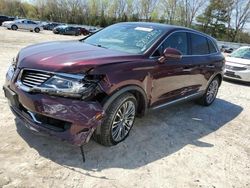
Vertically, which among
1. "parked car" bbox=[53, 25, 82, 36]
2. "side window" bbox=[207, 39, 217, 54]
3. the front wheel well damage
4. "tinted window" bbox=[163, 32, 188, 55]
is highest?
"tinted window" bbox=[163, 32, 188, 55]

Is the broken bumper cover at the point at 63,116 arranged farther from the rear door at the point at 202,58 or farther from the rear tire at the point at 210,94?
the rear tire at the point at 210,94

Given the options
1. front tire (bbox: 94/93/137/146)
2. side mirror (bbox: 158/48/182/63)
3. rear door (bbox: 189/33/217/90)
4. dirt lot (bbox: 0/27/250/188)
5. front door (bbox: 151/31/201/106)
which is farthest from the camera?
rear door (bbox: 189/33/217/90)

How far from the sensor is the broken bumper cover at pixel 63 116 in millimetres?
3549

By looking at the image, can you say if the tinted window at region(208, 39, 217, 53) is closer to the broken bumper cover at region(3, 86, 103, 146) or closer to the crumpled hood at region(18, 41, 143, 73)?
the crumpled hood at region(18, 41, 143, 73)

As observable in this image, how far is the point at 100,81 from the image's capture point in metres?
3.76

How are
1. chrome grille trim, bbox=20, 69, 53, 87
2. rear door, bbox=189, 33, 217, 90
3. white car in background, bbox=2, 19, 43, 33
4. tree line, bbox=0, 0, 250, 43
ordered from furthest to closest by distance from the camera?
tree line, bbox=0, 0, 250, 43 → white car in background, bbox=2, 19, 43, 33 → rear door, bbox=189, 33, 217, 90 → chrome grille trim, bbox=20, 69, 53, 87

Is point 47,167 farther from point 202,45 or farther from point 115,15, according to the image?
point 115,15

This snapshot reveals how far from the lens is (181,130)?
5441 millimetres

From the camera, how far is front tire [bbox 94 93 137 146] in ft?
13.1

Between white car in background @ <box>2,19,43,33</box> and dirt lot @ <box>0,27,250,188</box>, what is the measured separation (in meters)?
34.1

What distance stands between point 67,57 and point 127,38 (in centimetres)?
147

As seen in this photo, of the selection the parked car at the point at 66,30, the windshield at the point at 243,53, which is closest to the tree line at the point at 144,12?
the parked car at the point at 66,30

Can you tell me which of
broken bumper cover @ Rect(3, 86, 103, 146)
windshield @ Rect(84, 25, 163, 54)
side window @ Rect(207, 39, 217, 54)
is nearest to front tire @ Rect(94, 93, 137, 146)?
broken bumper cover @ Rect(3, 86, 103, 146)

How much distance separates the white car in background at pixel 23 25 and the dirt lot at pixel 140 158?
34.1m
